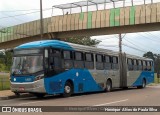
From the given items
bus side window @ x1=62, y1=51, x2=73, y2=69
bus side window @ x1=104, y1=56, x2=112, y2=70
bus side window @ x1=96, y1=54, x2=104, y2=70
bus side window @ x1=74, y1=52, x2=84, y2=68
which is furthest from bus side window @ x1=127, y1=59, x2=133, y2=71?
bus side window @ x1=62, y1=51, x2=73, y2=69

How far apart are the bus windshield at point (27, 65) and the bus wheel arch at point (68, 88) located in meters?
2.51

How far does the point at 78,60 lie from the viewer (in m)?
24.1

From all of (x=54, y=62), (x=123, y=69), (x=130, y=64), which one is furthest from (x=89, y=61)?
(x=130, y=64)

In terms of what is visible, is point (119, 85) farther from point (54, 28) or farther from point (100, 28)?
point (54, 28)

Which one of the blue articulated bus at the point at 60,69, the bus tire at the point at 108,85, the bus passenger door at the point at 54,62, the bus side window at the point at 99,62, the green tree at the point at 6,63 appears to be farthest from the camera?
the green tree at the point at 6,63

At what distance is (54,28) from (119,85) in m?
12.3

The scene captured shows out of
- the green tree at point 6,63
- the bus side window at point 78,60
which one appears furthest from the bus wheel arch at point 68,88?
the green tree at point 6,63

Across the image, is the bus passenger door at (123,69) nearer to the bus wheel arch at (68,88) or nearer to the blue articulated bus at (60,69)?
the blue articulated bus at (60,69)

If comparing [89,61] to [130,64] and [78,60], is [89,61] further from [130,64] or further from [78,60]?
[130,64]

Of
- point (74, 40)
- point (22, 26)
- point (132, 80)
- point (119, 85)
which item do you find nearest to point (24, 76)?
point (119, 85)

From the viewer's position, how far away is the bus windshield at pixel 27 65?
66.7ft

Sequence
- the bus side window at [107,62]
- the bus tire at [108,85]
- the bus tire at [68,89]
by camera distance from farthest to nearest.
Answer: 1. the bus tire at [108,85]
2. the bus side window at [107,62]
3. the bus tire at [68,89]

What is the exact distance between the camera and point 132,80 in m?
34.2

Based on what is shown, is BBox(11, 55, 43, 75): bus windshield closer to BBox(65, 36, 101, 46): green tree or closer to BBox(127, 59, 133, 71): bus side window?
BBox(127, 59, 133, 71): bus side window
